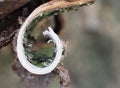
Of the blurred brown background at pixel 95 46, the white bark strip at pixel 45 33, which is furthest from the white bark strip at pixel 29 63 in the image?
the blurred brown background at pixel 95 46

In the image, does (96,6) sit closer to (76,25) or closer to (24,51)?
(76,25)

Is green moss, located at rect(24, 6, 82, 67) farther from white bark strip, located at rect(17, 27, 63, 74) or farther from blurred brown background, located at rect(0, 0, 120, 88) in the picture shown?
blurred brown background, located at rect(0, 0, 120, 88)

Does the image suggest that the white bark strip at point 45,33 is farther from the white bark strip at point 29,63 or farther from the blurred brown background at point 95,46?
the blurred brown background at point 95,46

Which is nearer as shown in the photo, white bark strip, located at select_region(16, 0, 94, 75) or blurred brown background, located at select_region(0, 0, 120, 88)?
white bark strip, located at select_region(16, 0, 94, 75)

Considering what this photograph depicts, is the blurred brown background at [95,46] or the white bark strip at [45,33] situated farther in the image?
the blurred brown background at [95,46]

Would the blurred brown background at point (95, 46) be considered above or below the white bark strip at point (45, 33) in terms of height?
below

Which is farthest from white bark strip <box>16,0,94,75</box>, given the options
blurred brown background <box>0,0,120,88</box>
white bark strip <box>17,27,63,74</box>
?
blurred brown background <box>0,0,120,88</box>

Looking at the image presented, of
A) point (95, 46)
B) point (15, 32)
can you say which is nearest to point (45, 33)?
point (15, 32)

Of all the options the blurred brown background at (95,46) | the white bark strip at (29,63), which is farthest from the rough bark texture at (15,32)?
the blurred brown background at (95,46)

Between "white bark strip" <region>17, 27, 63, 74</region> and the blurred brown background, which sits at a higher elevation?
"white bark strip" <region>17, 27, 63, 74</region>
